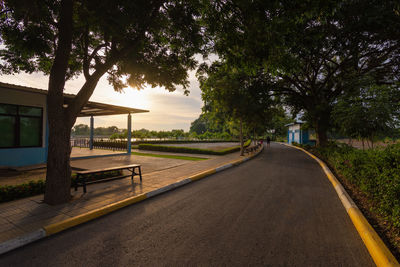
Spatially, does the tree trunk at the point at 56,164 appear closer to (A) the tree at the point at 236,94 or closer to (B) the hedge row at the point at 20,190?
(B) the hedge row at the point at 20,190

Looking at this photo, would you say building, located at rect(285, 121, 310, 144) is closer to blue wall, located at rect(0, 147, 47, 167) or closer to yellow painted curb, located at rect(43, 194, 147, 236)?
yellow painted curb, located at rect(43, 194, 147, 236)

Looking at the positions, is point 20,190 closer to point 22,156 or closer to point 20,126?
point 22,156

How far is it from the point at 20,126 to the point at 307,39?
15794mm

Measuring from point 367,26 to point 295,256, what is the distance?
13.0 m

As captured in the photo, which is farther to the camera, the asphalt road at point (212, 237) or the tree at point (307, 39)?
the tree at point (307, 39)

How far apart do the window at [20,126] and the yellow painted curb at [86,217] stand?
354 inches

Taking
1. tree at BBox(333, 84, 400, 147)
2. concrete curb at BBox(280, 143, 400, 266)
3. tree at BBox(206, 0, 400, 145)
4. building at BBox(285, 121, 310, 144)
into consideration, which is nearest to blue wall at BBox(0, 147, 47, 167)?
tree at BBox(206, 0, 400, 145)

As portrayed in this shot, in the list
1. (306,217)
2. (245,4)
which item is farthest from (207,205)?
(245,4)

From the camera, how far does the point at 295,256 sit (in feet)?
9.01

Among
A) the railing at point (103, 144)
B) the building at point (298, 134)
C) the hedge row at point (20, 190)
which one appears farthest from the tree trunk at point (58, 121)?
the building at point (298, 134)

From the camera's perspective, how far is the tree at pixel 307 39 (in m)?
4.74

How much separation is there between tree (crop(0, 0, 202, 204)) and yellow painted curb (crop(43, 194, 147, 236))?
51.5 inches

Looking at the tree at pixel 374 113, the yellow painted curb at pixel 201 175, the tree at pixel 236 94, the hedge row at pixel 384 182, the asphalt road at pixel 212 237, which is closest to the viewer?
the asphalt road at pixel 212 237

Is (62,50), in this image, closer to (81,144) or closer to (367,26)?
(367,26)
